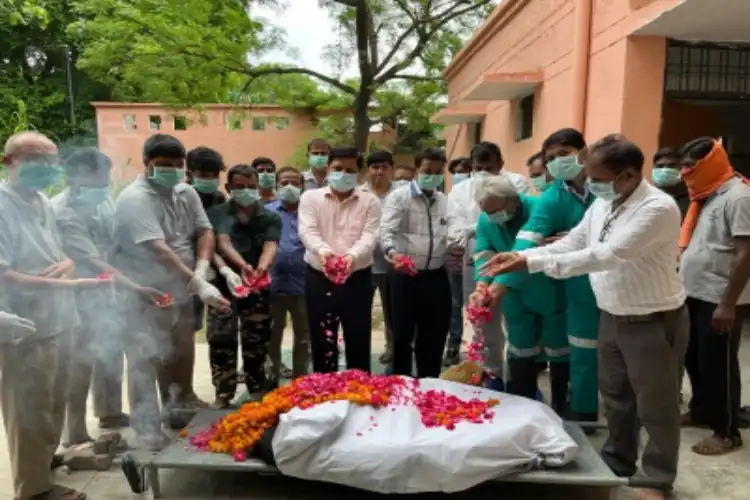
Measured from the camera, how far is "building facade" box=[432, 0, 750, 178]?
20.6 feet

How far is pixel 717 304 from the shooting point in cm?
397

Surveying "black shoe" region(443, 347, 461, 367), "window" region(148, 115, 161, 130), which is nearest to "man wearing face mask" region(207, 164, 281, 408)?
"black shoe" region(443, 347, 461, 367)

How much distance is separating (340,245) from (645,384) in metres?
2.34

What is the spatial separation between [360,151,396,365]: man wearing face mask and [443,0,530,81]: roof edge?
18.5 feet

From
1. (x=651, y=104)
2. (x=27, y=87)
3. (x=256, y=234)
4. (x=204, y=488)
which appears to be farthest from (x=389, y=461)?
(x=27, y=87)

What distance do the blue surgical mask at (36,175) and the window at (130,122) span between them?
1414 cm

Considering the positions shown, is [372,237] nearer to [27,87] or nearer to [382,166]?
[382,166]

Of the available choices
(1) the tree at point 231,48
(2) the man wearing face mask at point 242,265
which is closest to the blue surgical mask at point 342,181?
(2) the man wearing face mask at point 242,265

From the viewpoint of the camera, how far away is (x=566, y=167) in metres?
3.99

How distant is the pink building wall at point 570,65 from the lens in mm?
6449

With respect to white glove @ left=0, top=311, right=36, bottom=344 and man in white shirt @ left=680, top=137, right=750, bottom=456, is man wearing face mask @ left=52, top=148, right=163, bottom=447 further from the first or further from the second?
man in white shirt @ left=680, top=137, right=750, bottom=456

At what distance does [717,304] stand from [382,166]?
293 cm

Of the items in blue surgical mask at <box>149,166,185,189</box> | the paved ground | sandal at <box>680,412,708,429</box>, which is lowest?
the paved ground

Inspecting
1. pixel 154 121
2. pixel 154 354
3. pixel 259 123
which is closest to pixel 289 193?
pixel 154 354
